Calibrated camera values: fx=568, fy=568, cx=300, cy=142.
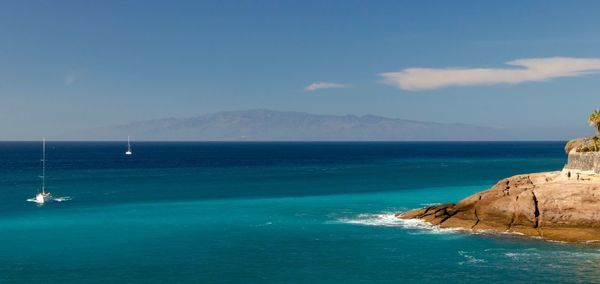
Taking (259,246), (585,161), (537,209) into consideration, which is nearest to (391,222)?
(537,209)

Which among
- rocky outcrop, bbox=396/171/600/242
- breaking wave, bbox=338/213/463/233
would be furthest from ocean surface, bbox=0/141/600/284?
rocky outcrop, bbox=396/171/600/242

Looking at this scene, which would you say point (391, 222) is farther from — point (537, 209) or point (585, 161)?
point (585, 161)

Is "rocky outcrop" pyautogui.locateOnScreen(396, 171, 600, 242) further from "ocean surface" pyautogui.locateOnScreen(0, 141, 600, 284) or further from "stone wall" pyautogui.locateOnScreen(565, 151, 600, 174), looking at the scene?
"ocean surface" pyautogui.locateOnScreen(0, 141, 600, 284)

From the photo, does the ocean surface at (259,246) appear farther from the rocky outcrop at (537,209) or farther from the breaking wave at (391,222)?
the rocky outcrop at (537,209)

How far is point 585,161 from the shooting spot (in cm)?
5322

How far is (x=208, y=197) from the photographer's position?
275ft

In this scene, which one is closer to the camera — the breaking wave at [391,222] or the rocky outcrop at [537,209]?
the rocky outcrop at [537,209]

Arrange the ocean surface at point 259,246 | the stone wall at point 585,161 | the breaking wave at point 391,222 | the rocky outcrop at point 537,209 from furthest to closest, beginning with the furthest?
the breaking wave at point 391,222 → the stone wall at point 585,161 → the rocky outcrop at point 537,209 → the ocean surface at point 259,246

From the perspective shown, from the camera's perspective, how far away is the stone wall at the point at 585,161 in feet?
171

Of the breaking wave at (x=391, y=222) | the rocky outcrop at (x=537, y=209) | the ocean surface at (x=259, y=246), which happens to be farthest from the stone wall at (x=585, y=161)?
the breaking wave at (x=391, y=222)

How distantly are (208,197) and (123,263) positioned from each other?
4282 centimetres

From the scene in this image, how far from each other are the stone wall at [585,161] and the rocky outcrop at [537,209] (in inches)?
64.0

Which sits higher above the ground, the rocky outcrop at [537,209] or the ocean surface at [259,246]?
the rocky outcrop at [537,209]

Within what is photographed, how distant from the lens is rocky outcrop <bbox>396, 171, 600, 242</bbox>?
48.2 meters
